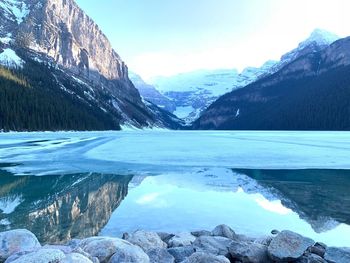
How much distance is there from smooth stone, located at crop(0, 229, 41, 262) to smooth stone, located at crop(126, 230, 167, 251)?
7.46ft

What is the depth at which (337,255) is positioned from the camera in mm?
7555

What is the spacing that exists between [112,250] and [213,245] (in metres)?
2.49

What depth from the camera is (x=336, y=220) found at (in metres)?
12.3

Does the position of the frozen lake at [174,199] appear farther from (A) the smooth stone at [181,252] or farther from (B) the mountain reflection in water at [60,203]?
(A) the smooth stone at [181,252]

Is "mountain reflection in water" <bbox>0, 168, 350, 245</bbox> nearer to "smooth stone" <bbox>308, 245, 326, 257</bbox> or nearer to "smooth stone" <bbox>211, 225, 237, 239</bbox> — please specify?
"smooth stone" <bbox>211, 225, 237, 239</bbox>

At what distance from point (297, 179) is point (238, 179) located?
328 cm

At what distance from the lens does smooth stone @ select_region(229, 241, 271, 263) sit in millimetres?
7965

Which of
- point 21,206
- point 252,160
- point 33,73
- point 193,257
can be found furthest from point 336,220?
point 33,73

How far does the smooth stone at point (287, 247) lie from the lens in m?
7.64

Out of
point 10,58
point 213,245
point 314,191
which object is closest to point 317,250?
point 213,245

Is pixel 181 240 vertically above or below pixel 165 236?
above

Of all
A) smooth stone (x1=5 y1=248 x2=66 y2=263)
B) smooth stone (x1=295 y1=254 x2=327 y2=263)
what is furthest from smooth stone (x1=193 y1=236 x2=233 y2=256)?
smooth stone (x1=5 y1=248 x2=66 y2=263)

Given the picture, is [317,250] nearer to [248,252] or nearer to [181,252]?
[248,252]

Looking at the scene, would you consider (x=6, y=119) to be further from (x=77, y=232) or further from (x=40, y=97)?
(x=77, y=232)
